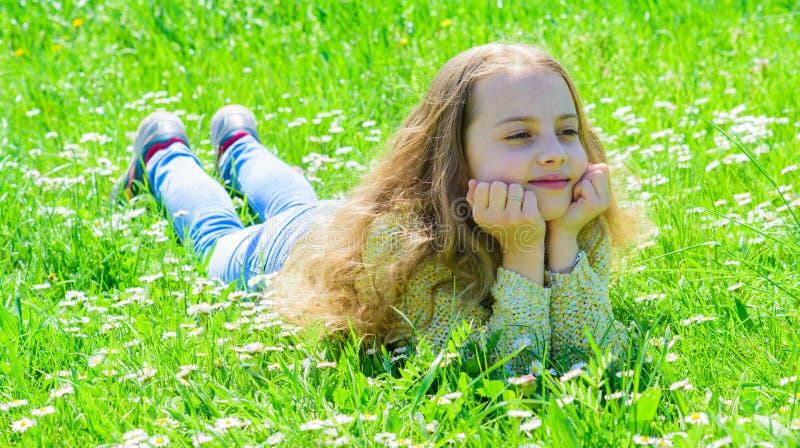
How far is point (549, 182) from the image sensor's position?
2561 millimetres

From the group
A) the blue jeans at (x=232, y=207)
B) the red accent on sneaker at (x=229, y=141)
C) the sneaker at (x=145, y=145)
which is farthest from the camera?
the red accent on sneaker at (x=229, y=141)

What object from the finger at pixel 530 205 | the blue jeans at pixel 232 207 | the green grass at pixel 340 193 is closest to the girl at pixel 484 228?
the finger at pixel 530 205

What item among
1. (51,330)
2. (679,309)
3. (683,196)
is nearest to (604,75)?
(683,196)

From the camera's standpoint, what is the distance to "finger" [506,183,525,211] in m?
2.48

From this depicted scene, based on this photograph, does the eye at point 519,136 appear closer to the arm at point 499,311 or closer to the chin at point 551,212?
the chin at point 551,212

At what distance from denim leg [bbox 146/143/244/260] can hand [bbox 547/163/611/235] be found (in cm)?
129

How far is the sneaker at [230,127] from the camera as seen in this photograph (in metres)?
4.05

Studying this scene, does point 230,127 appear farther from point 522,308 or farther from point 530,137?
point 522,308

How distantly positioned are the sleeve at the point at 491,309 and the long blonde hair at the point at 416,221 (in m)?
0.03

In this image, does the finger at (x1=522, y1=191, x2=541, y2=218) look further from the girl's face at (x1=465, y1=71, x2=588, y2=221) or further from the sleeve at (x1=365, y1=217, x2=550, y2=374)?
the sleeve at (x1=365, y1=217, x2=550, y2=374)

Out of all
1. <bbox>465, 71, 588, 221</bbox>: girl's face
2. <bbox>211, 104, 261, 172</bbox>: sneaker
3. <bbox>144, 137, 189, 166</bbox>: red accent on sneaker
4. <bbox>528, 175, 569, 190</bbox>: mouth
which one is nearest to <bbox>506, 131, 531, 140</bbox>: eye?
<bbox>465, 71, 588, 221</bbox>: girl's face

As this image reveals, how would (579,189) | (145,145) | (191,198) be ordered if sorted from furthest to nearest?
(145,145), (191,198), (579,189)

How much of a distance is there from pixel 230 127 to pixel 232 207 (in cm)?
46

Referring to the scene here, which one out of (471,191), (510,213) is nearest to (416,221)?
(471,191)
